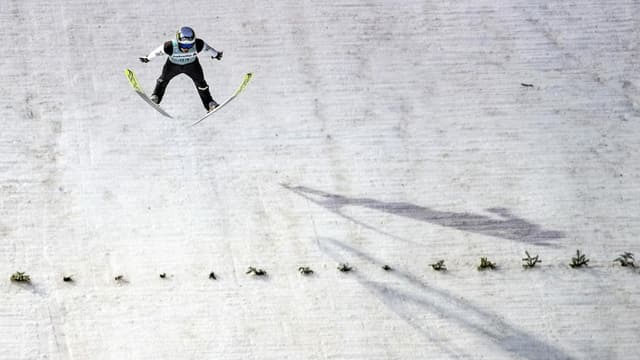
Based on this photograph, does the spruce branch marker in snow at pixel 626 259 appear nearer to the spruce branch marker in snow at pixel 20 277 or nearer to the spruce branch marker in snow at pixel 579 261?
the spruce branch marker in snow at pixel 579 261

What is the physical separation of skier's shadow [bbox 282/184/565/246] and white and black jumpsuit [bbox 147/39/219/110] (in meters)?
1.71

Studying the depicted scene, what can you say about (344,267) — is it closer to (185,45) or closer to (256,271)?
(256,271)

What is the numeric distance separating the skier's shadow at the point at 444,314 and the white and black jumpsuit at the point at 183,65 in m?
2.71

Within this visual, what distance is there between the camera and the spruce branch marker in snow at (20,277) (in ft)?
42.6

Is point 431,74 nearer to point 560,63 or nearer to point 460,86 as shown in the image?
point 460,86

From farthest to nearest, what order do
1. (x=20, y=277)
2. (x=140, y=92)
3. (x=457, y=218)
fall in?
(x=140, y=92) < (x=457, y=218) < (x=20, y=277)

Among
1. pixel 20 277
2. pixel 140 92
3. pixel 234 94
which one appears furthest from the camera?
pixel 234 94

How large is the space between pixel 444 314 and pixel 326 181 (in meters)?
2.35

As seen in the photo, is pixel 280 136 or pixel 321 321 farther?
pixel 280 136

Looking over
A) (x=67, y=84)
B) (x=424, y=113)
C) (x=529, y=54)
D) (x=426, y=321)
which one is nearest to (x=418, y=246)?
(x=426, y=321)

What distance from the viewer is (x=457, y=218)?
13.7 meters

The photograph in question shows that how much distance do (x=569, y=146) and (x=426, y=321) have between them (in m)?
3.27

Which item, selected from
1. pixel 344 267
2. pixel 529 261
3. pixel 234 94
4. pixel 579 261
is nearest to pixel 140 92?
pixel 234 94

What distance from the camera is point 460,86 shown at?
14773mm
